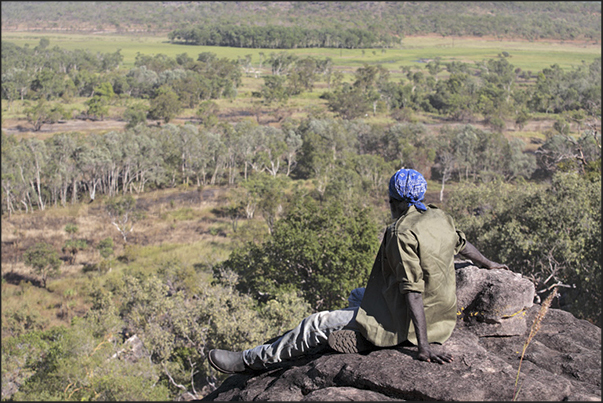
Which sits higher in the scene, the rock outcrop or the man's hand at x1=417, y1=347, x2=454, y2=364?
the man's hand at x1=417, y1=347, x2=454, y2=364

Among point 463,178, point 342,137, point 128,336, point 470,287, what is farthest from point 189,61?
point 470,287

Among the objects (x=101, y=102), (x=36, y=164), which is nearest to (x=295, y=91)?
(x=101, y=102)

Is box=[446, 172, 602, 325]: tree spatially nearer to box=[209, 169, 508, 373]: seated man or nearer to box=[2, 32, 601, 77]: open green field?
box=[209, 169, 508, 373]: seated man

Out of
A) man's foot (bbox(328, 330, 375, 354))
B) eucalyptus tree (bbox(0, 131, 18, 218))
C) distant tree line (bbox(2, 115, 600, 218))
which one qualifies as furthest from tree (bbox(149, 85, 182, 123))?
man's foot (bbox(328, 330, 375, 354))

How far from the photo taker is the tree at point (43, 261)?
3179 centimetres

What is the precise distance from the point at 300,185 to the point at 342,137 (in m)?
10.4

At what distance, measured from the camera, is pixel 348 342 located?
4.92 meters

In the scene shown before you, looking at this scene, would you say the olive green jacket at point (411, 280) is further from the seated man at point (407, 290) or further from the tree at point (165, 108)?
the tree at point (165, 108)

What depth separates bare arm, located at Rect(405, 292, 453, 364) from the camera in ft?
14.3

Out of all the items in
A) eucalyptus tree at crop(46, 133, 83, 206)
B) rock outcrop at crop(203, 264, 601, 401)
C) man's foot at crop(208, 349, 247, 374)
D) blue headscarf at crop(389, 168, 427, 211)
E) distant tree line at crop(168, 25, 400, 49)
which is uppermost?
distant tree line at crop(168, 25, 400, 49)

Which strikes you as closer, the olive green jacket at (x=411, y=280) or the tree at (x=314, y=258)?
the olive green jacket at (x=411, y=280)

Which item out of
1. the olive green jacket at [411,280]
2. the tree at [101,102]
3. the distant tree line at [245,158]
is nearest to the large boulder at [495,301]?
the olive green jacket at [411,280]

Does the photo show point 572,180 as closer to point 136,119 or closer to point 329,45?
point 136,119

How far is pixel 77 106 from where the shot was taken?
89375 millimetres
